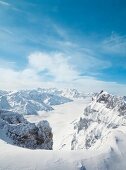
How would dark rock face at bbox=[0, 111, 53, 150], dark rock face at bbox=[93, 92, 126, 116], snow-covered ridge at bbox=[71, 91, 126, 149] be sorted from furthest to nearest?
dark rock face at bbox=[93, 92, 126, 116] < snow-covered ridge at bbox=[71, 91, 126, 149] < dark rock face at bbox=[0, 111, 53, 150]

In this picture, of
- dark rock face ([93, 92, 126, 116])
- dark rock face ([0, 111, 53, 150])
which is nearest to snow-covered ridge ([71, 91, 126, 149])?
dark rock face ([93, 92, 126, 116])

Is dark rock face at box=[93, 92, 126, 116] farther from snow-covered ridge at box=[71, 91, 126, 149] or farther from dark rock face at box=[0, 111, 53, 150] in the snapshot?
dark rock face at box=[0, 111, 53, 150]

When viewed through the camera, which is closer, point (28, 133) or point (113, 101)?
point (28, 133)

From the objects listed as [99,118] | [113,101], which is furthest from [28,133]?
[99,118]

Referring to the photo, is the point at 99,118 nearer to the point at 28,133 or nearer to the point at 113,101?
the point at 113,101

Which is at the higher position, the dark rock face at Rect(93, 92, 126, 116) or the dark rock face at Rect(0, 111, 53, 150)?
the dark rock face at Rect(93, 92, 126, 116)

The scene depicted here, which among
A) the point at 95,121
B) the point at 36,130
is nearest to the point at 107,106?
the point at 95,121
